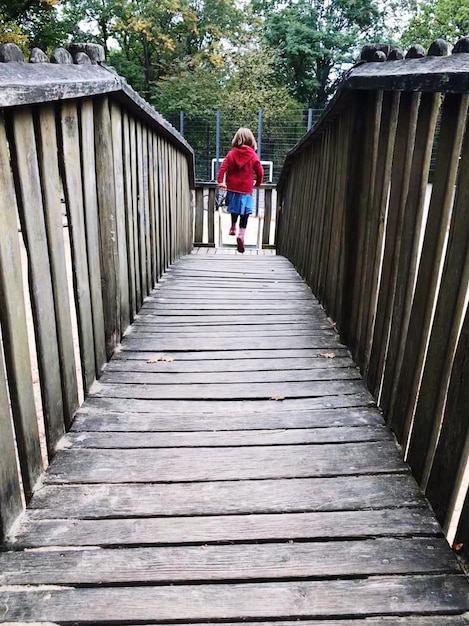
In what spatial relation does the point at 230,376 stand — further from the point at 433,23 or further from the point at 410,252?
the point at 433,23

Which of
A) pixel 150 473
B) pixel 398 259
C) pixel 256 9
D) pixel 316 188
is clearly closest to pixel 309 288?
pixel 316 188

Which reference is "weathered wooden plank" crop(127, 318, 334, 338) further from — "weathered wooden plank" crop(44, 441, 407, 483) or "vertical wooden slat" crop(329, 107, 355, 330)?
"weathered wooden plank" crop(44, 441, 407, 483)

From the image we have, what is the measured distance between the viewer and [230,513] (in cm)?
176

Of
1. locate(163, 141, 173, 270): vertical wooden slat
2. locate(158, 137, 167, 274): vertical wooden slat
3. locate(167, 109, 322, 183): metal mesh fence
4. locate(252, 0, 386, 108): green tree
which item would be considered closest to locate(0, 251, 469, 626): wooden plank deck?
locate(158, 137, 167, 274): vertical wooden slat

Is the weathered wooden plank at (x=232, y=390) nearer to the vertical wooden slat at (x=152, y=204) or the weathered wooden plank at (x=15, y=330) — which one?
the weathered wooden plank at (x=15, y=330)

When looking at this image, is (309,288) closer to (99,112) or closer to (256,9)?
(99,112)

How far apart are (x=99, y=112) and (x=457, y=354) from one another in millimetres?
1924

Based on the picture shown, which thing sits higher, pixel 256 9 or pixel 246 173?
pixel 256 9

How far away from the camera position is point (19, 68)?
1.59m

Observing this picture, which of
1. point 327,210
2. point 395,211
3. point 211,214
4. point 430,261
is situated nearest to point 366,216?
point 395,211

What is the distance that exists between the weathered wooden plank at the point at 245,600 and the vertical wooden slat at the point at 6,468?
227mm

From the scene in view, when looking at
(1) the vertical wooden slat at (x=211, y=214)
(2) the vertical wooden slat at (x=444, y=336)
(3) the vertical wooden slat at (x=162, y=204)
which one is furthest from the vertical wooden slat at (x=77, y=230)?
(1) the vertical wooden slat at (x=211, y=214)

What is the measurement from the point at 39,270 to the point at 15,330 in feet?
0.93

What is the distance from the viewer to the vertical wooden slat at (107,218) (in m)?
2.59
